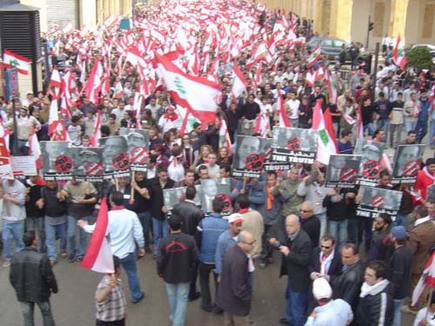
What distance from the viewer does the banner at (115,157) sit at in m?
9.02

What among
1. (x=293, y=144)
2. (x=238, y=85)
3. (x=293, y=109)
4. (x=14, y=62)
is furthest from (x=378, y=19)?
(x=293, y=144)

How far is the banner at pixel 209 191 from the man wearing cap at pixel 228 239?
1.64 meters

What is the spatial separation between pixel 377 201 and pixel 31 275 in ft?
15.4

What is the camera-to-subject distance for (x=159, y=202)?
9.04 m

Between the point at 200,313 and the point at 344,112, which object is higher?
the point at 344,112

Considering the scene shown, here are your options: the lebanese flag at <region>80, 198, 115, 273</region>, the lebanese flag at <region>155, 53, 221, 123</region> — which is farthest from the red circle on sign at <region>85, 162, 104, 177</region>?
the lebanese flag at <region>80, 198, 115, 273</region>

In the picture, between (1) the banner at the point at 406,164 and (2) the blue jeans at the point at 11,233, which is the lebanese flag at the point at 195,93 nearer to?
(1) the banner at the point at 406,164

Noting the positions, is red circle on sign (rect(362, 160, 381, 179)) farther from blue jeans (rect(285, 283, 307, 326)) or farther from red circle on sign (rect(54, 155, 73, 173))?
red circle on sign (rect(54, 155, 73, 173))

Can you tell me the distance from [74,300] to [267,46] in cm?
1605

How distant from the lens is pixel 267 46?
22391mm

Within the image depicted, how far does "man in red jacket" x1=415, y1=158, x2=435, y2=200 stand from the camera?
9.20 meters

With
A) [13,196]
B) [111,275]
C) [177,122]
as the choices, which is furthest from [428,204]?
[177,122]

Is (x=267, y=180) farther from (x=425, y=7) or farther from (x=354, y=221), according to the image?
(x=425, y=7)

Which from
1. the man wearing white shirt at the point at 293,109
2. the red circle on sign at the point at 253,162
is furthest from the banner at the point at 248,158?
the man wearing white shirt at the point at 293,109
